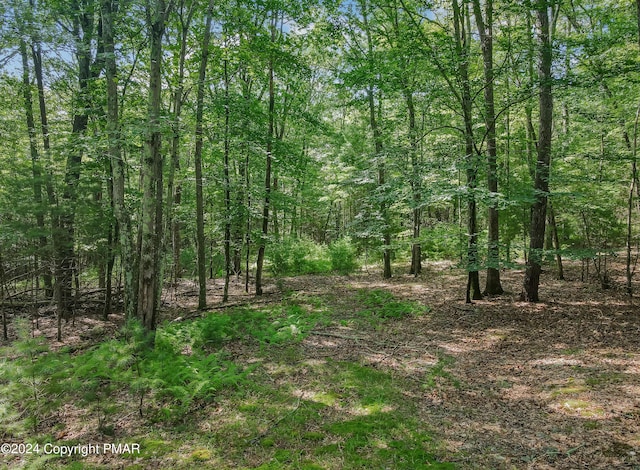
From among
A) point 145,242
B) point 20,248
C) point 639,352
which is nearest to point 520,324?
point 639,352

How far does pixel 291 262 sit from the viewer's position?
1773cm

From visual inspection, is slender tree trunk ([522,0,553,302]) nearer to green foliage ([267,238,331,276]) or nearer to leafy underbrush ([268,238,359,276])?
leafy underbrush ([268,238,359,276])

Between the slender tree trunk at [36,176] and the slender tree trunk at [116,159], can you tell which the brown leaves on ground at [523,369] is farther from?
the slender tree trunk at [36,176]

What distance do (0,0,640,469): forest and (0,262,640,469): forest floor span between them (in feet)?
0.13

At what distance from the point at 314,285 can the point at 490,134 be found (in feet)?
26.1

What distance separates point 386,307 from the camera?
32.0ft

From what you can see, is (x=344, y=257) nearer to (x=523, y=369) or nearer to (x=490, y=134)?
(x=490, y=134)

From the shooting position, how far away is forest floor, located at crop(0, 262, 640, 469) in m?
3.85

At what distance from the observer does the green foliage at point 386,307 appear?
369 inches

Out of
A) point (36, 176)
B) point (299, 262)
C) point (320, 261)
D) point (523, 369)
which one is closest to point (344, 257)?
point (320, 261)

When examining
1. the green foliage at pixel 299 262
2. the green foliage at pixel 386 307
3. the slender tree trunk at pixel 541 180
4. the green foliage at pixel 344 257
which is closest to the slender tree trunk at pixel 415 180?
the green foliage at pixel 386 307

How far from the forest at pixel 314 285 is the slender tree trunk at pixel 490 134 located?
79 millimetres

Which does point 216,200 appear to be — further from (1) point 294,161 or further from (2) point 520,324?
(2) point 520,324

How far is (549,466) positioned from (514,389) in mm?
1856
